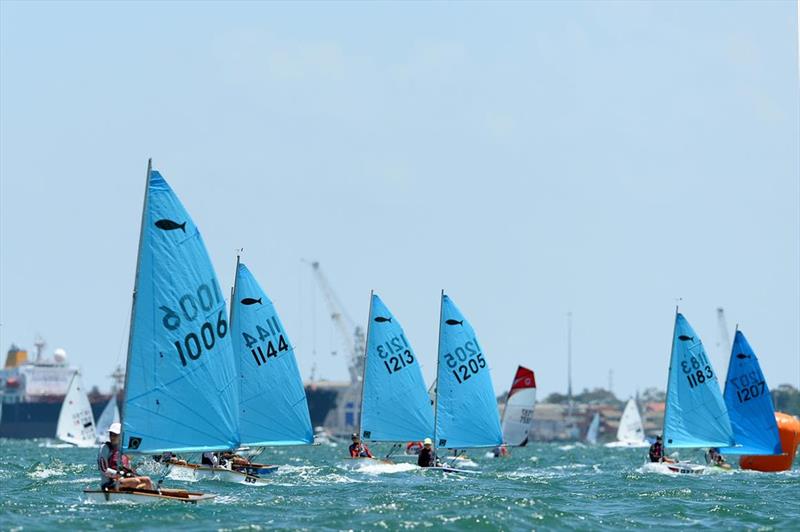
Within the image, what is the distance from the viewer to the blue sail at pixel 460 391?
2084 inches

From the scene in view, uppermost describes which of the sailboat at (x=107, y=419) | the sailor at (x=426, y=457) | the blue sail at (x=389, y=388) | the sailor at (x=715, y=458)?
the sailboat at (x=107, y=419)

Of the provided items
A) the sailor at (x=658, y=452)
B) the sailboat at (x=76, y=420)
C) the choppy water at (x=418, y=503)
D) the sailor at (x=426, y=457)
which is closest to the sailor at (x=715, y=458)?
the sailor at (x=658, y=452)

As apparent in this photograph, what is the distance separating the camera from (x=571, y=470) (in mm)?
61031

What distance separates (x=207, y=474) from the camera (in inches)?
1593

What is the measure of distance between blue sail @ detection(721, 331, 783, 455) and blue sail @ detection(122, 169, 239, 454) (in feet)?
98.9

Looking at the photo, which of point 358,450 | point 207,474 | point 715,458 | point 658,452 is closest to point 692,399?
point 658,452

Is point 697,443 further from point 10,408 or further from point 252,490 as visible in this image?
point 10,408

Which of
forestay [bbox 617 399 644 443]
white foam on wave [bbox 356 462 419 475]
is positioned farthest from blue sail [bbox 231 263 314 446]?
forestay [bbox 617 399 644 443]

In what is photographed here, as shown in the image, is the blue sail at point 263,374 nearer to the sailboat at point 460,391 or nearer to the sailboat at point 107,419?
the sailboat at point 460,391

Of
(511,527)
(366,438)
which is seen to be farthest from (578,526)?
(366,438)

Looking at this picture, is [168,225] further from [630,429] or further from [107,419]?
[630,429]

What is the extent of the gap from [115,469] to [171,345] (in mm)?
2559

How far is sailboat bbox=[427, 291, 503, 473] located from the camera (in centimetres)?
5294

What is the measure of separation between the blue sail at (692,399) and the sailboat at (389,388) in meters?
8.63
